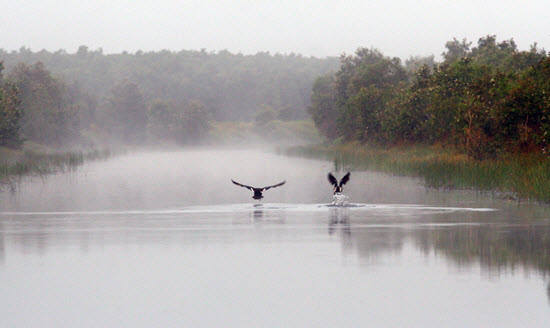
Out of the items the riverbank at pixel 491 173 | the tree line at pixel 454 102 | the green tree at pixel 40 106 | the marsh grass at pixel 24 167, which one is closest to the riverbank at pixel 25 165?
the marsh grass at pixel 24 167

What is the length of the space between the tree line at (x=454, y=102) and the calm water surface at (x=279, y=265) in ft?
32.1

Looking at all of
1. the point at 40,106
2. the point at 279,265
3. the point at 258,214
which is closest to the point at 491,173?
the point at 258,214

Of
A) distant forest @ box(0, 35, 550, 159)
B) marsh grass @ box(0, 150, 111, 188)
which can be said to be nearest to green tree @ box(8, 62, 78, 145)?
distant forest @ box(0, 35, 550, 159)

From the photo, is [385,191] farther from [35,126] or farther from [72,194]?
[35,126]

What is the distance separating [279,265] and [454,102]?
4825 cm

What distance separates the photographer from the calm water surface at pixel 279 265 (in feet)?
39.2

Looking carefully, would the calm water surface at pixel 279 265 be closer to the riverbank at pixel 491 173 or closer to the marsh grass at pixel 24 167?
the riverbank at pixel 491 173

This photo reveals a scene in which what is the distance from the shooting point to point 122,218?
27344 mm

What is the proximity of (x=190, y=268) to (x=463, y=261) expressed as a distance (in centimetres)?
497

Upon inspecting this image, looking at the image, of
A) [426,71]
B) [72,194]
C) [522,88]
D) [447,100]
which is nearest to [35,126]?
[426,71]

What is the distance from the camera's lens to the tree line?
4012 centimetres

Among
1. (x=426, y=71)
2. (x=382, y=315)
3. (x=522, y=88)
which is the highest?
(x=426, y=71)

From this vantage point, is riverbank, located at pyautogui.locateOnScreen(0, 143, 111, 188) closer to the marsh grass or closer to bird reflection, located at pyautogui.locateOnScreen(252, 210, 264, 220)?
the marsh grass

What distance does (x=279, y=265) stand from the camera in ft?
53.4
